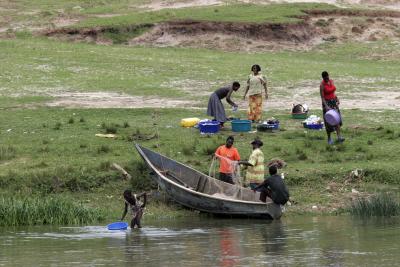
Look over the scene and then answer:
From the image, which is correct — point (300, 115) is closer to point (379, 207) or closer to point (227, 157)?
point (227, 157)

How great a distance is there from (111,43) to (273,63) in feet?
31.6

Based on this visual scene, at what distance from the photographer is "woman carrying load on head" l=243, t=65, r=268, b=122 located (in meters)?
30.6

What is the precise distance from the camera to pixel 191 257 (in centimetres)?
1892

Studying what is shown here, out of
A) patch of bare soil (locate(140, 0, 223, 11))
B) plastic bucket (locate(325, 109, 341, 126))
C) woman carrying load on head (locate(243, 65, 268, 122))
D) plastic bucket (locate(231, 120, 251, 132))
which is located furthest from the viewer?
patch of bare soil (locate(140, 0, 223, 11))

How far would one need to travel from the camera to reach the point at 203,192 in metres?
24.6

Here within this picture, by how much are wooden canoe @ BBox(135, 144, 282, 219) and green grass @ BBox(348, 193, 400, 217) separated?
1.79 m

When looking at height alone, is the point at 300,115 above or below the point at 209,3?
below

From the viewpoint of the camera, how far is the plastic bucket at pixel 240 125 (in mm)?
29734

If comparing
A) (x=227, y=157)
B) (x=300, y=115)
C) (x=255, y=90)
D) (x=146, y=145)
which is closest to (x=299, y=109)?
(x=300, y=115)

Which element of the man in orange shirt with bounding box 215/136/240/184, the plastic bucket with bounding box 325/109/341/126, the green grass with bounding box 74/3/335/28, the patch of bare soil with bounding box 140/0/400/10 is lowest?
the man in orange shirt with bounding box 215/136/240/184

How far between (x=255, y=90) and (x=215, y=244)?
1098 centimetres

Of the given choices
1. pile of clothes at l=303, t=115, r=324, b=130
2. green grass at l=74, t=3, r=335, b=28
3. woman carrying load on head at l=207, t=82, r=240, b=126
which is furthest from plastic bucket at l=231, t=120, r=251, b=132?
green grass at l=74, t=3, r=335, b=28

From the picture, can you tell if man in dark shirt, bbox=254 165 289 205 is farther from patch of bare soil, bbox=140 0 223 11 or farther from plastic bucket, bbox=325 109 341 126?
patch of bare soil, bbox=140 0 223 11

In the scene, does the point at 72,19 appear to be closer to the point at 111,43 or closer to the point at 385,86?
the point at 111,43
